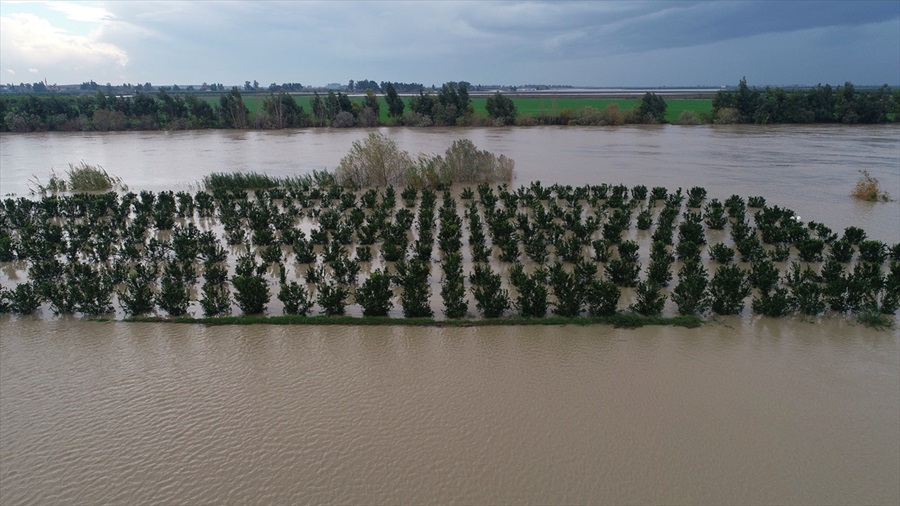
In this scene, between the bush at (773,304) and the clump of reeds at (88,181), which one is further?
the clump of reeds at (88,181)

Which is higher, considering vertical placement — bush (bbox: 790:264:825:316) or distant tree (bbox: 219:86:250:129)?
distant tree (bbox: 219:86:250:129)

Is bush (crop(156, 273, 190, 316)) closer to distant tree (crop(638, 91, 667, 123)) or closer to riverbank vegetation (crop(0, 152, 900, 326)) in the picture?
riverbank vegetation (crop(0, 152, 900, 326))

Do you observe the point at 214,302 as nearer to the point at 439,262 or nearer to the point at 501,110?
the point at 439,262

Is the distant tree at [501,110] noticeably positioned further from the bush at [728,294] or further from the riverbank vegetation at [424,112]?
the bush at [728,294]

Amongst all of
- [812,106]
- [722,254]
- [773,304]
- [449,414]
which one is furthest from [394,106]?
[449,414]

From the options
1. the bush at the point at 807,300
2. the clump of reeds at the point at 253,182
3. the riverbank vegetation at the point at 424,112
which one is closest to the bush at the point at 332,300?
the bush at the point at 807,300

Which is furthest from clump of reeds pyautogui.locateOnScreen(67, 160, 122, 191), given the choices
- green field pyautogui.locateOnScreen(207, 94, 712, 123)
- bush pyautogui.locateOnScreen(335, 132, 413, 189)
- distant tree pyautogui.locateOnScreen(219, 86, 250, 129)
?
green field pyautogui.locateOnScreen(207, 94, 712, 123)
